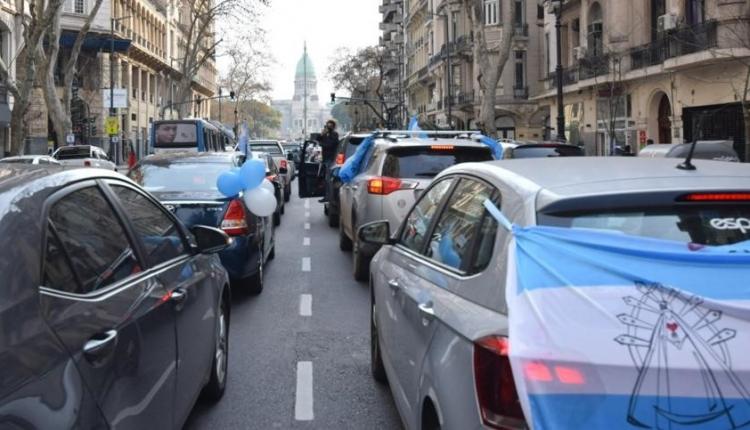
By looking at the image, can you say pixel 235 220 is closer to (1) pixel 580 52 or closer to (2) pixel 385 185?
(2) pixel 385 185

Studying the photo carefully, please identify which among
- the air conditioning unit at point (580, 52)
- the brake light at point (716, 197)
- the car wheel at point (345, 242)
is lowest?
the car wheel at point (345, 242)

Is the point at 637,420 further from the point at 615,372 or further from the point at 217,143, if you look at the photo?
the point at 217,143

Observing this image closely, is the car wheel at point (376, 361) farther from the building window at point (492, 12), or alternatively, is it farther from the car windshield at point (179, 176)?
the building window at point (492, 12)

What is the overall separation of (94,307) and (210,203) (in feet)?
17.6

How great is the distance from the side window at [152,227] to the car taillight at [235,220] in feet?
11.3

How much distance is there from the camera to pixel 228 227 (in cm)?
833

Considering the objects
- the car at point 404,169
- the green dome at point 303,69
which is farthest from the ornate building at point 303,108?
the car at point 404,169

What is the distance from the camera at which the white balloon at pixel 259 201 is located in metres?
8.49

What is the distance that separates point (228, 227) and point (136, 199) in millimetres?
4037

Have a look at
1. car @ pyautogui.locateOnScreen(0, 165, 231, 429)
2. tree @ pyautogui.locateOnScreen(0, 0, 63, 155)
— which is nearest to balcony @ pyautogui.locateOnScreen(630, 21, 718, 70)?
tree @ pyautogui.locateOnScreen(0, 0, 63, 155)

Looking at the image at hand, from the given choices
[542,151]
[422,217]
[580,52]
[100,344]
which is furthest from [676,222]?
[580,52]

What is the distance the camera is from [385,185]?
9.41 meters

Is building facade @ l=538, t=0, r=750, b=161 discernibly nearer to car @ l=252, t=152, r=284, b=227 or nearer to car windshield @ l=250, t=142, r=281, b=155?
car @ l=252, t=152, r=284, b=227

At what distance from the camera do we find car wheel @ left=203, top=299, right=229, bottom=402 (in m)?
5.26
